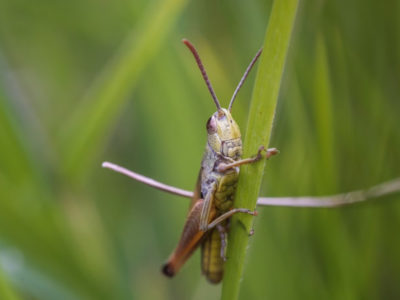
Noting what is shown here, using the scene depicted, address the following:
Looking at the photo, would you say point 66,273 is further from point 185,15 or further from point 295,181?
point 185,15

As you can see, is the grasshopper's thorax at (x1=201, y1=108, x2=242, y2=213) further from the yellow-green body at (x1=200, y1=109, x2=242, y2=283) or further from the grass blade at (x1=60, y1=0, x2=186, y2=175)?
the grass blade at (x1=60, y1=0, x2=186, y2=175)

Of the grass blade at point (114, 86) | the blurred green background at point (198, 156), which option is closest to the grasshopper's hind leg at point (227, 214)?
the blurred green background at point (198, 156)

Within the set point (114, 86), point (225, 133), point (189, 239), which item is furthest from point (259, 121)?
point (114, 86)

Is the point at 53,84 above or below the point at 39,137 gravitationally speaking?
above

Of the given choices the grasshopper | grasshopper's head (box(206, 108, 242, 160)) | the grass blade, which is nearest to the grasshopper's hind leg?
the grasshopper

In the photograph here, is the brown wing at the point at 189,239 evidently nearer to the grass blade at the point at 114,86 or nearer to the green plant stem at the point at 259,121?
the green plant stem at the point at 259,121

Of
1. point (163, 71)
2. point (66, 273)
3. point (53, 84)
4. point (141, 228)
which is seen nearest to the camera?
point (66, 273)

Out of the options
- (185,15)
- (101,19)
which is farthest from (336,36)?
(101,19)

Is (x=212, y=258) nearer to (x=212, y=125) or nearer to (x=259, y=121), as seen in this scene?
(x=212, y=125)
